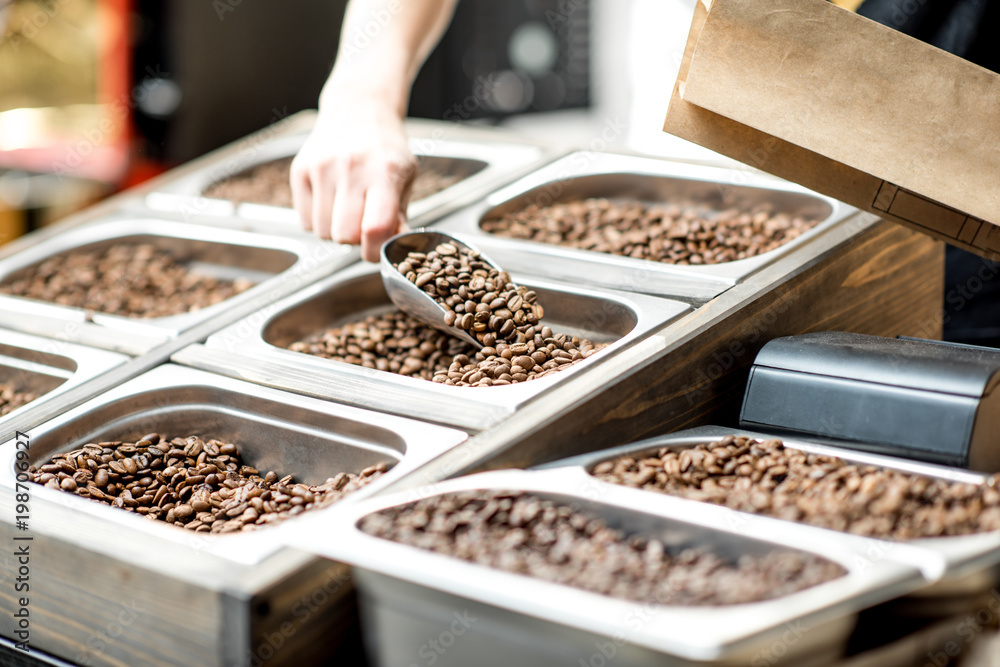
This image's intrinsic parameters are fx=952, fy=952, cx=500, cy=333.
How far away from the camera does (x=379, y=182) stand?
5.68 feet

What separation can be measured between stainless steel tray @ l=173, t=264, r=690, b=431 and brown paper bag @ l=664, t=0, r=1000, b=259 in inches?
13.4

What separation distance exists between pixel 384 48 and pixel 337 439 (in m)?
1.00

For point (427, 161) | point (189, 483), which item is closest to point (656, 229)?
point (427, 161)

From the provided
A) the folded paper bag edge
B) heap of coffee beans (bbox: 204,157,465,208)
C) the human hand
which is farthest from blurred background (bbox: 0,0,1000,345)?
the folded paper bag edge

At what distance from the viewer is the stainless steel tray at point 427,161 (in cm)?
219

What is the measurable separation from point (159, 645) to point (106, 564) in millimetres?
106

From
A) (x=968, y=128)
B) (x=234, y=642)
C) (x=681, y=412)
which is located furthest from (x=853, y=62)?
(x=234, y=642)

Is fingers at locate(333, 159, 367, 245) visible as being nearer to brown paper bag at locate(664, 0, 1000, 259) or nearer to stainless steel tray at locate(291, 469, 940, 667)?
brown paper bag at locate(664, 0, 1000, 259)

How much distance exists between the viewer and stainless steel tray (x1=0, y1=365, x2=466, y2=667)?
955 millimetres

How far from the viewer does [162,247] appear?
88.1 inches

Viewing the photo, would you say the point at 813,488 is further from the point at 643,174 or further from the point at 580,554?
the point at 643,174

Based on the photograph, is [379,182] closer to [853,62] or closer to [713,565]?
[853,62]

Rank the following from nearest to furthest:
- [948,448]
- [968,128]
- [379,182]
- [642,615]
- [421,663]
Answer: [642,615], [421,663], [948,448], [968,128], [379,182]

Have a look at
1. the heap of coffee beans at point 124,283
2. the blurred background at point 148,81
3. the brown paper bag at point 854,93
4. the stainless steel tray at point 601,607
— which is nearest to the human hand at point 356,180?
the heap of coffee beans at point 124,283
